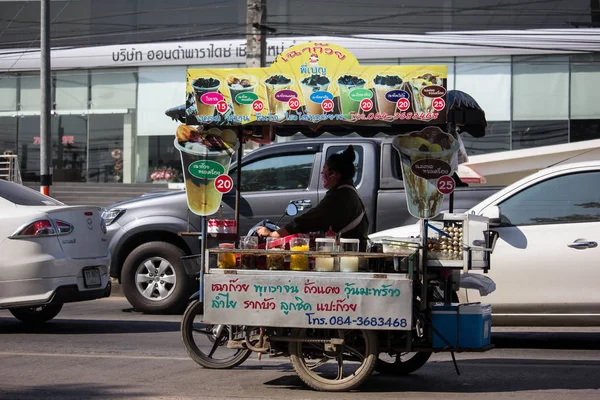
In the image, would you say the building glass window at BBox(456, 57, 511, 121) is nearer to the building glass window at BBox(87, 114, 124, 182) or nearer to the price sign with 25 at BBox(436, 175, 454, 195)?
the building glass window at BBox(87, 114, 124, 182)

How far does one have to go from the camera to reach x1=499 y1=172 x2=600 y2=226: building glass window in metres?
8.52

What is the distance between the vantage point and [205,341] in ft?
24.7

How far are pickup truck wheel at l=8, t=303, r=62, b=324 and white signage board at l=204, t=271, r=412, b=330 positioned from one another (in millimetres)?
Result: 4700

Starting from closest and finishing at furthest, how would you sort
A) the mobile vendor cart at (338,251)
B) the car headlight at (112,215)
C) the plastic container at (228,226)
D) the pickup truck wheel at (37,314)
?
the mobile vendor cart at (338,251), the plastic container at (228,226), the pickup truck wheel at (37,314), the car headlight at (112,215)

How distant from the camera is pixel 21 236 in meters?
9.44

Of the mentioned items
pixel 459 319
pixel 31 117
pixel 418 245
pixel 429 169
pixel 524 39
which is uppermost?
pixel 524 39

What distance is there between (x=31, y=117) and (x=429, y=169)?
91.5 ft

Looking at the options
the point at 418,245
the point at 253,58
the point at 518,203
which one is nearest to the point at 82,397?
the point at 418,245

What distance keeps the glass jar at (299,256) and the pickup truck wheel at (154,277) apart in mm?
5194

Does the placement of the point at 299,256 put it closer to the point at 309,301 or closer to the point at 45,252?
the point at 309,301

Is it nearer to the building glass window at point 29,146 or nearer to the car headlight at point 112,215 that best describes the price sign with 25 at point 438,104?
the car headlight at point 112,215

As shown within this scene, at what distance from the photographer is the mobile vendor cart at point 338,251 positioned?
6383 millimetres

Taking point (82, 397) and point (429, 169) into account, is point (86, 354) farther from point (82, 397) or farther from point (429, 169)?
point (429, 169)

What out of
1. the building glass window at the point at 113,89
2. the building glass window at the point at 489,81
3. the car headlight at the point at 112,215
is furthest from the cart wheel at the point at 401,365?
the building glass window at the point at 113,89
